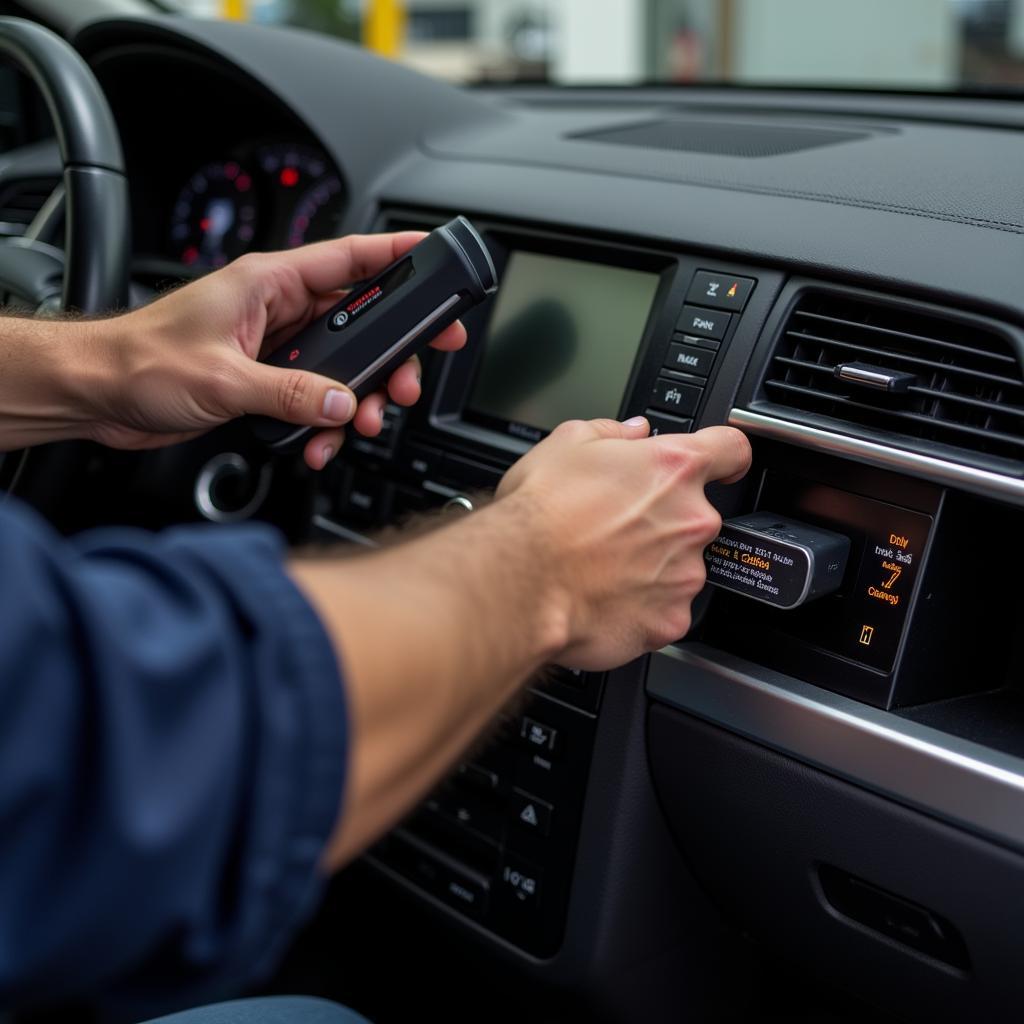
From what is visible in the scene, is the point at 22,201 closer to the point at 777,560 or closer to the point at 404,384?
the point at 404,384

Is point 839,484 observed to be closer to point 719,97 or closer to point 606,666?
point 606,666

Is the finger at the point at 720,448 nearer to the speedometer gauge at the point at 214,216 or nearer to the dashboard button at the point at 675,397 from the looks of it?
the dashboard button at the point at 675,397

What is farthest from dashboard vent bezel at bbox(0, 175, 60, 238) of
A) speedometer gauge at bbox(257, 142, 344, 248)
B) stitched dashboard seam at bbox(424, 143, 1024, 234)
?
stitched dashboard seam at bbox(424, 143, 1024, 234)

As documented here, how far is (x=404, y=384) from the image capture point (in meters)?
1.21

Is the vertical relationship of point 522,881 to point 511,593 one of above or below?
below

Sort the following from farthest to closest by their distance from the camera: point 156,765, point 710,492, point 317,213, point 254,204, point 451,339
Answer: point 254,204 → point 317,213 → point 451,339 → point 710,492 → point 156,765

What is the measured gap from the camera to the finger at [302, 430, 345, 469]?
120 cm

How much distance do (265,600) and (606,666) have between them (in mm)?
379

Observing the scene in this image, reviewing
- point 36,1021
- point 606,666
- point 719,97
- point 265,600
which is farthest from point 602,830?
point 719,97

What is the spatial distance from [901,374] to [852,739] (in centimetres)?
31

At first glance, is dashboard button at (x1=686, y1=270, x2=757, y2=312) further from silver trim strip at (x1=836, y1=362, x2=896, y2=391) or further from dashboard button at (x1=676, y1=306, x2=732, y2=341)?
silver trim strip at (x1=836, y1=362, x2=896, y2=391)

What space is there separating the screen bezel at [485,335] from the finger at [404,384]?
14cm

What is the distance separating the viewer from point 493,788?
1.36 meters

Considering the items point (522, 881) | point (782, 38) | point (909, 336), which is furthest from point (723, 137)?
point (782, 38)
